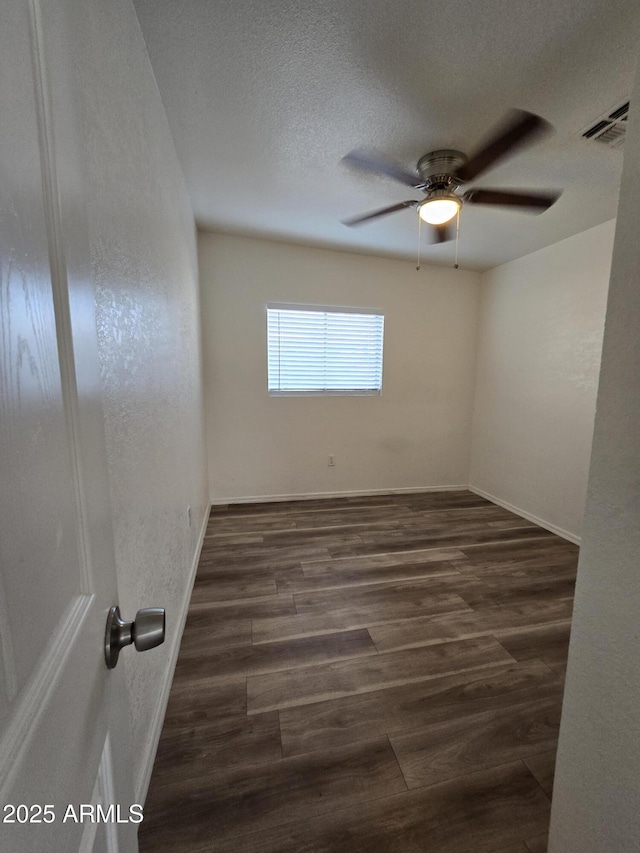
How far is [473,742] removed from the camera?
3.86 ft

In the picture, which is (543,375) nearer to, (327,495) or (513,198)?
(513,198)

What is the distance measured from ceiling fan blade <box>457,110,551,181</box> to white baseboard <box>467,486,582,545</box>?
8.02 feet

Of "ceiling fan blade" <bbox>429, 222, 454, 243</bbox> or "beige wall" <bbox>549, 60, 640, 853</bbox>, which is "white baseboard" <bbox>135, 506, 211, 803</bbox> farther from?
"ceiling fan blade" <bbox>429, 222, 454, 243</bbox>

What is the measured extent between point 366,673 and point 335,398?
2436 millimetres

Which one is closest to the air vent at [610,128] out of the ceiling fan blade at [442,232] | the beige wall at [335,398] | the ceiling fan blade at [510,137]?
the ceiling fan blade at [510,137]

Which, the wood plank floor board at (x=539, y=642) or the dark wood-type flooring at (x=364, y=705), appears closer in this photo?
the dark wood-type flooring at (x=364, y=705)

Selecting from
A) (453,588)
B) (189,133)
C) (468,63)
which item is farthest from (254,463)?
(468,63)

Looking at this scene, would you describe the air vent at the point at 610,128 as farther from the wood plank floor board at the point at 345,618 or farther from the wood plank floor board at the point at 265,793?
the wood plank floor board at the point at 265,793

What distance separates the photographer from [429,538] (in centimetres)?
270

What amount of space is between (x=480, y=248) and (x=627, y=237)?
279cm

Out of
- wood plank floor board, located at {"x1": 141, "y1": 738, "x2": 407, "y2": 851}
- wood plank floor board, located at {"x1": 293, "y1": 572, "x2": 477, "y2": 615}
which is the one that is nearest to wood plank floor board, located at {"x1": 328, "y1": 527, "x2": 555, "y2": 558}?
wood plank floor board, located at {"x1": 293, "y1": 572, "x2": 477, "y2": 615}

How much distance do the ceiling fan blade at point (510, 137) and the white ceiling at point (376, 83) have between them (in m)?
0.18

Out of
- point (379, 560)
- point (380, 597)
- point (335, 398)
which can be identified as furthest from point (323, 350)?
point (380, 597)

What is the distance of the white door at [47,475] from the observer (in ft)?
0.85
